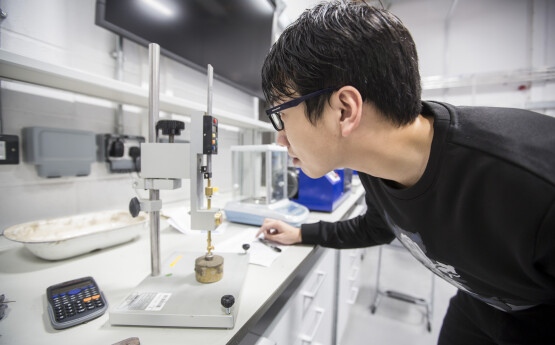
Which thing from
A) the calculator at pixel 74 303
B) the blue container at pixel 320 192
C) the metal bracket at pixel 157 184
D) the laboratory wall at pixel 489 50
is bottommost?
the calculator at pixel 74 303

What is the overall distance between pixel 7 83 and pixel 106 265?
0.84 metres

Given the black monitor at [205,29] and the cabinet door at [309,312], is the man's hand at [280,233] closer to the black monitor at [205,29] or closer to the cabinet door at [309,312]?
the cabinet door at [309,312]

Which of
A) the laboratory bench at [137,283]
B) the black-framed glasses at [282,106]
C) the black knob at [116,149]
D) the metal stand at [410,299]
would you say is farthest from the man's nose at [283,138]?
the metal stand at [410,299]

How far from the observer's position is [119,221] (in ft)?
3.44

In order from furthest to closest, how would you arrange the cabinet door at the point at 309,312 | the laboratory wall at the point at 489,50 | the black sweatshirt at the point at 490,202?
the laboratory wall at the point at 489,50
the cabinet door at the point at 309,312
the black sweatshirt at the point at 490,202

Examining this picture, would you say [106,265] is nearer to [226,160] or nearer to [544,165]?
[544,165]

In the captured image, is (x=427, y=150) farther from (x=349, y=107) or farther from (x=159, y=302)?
(x=159, y=302)

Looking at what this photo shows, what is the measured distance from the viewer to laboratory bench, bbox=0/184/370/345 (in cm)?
45

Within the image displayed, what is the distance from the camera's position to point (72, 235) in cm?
89

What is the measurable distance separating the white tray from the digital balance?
455 mm

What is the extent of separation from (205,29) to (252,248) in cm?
150

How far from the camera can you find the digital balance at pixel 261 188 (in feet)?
3.76

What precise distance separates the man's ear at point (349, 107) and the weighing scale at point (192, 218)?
0.32 metres

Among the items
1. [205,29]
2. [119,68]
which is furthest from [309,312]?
[205,29]
